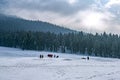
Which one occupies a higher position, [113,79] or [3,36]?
[3,36]

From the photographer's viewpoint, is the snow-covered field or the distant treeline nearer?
the snow-covered field

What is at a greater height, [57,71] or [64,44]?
[64,44]

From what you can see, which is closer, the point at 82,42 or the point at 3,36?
the point at 82,42

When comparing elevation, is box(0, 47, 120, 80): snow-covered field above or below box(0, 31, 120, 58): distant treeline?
below

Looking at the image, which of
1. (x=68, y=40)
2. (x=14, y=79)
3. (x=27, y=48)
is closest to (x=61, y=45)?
(x=68, y=40)

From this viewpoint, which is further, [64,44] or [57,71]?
[64,44]

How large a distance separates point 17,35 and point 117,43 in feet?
193

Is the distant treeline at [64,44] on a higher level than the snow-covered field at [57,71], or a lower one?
higher

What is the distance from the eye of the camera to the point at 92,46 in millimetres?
127688

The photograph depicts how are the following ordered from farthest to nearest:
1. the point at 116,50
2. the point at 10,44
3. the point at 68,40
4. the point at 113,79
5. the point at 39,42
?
the point at 10,44, the point at 68,40, the point at 39,42, the point at 116,50, the point at 113,79

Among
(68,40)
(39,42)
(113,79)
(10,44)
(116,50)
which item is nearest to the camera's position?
(113,79)

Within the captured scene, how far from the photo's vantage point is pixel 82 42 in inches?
5167

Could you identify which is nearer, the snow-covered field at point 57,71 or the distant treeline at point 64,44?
the snow-covered field at point 57,71

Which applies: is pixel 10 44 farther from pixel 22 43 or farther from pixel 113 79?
pixel 113 79
